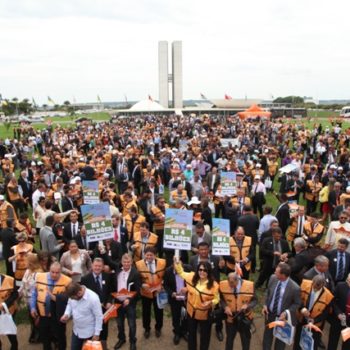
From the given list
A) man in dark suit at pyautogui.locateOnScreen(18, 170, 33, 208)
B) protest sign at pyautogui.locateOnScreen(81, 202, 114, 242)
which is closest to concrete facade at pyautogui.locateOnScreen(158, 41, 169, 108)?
man in dark suit at pyautogui.locateOnScreen(18, 170, 33, 208)

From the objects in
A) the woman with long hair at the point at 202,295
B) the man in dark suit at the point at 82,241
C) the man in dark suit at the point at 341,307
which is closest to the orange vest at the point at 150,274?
the woman with long hair at the point at 202,295

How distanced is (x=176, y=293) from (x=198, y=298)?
634 millimetres

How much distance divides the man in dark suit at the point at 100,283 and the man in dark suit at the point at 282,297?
228 cm

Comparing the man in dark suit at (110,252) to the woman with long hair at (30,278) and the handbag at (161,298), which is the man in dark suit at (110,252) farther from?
the woman with long hair at (30,278)

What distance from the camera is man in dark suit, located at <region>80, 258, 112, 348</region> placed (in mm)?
5492

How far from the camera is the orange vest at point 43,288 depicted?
17.7 ft

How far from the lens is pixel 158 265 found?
19.8 ft

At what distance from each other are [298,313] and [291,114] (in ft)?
229

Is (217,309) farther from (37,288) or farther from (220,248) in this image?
(37,288)

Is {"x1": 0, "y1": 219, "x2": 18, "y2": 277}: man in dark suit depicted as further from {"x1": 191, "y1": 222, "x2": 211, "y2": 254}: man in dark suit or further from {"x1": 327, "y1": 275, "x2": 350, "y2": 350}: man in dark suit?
{"x1": 327, "y1": 275, "x2": 350, "y2": 350}: man in dark suit

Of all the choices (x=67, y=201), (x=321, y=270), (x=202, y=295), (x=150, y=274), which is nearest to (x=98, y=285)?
(x=150, y=274)

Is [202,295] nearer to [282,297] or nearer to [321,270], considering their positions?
[282,297]

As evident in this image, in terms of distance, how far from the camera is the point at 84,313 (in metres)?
4.86

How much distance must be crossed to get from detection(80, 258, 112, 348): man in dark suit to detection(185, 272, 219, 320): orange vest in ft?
3.91
